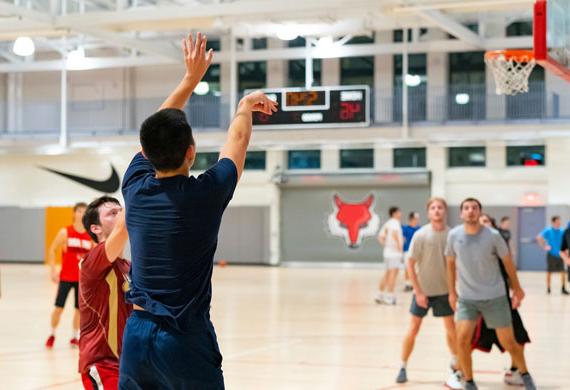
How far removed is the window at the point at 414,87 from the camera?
30.2 m

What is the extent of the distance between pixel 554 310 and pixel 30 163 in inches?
956

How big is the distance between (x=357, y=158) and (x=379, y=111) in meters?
2.22

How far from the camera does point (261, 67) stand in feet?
109

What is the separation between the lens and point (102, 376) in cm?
476

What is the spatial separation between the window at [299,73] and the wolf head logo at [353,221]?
4.23 metres

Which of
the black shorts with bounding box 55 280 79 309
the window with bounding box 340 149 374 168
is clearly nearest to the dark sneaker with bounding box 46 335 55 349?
the black shorts with bounding box 55 280 79 309

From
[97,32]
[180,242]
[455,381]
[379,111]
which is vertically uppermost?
[97,32]

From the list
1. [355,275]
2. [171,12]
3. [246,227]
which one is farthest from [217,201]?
[246,227]

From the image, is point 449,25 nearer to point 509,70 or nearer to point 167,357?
point 509,70

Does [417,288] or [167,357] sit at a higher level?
[167,357]

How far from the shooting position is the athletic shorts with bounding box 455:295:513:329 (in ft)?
27.1

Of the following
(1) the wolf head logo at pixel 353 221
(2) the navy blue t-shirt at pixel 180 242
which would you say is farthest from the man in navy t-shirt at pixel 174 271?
(1) the wolf head logo at pixel 353 221

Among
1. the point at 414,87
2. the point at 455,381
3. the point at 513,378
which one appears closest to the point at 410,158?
the point at 414,87

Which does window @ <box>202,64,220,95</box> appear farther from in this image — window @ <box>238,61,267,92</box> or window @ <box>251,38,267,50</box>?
window @ <box>251,38,267,50</box>
